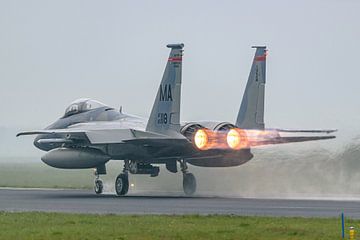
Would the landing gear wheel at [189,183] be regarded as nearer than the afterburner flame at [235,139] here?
No

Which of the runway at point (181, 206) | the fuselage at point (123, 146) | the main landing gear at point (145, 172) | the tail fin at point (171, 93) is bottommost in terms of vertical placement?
the runway at point (181, 206)

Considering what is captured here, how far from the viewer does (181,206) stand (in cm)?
3762

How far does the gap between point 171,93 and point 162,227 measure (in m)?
17.7

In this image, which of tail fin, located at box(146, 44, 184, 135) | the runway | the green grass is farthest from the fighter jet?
the green grass

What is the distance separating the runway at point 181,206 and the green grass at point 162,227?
319cm

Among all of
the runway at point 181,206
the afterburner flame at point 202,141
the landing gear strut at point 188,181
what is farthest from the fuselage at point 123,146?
the runway at point 181,206

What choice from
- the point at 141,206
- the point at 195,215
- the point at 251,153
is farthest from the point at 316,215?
the point at 251,153

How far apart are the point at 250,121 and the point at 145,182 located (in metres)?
10.1

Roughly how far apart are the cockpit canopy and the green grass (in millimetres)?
18558

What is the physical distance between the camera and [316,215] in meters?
31.9

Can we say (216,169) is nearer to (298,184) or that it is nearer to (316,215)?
(298,184)

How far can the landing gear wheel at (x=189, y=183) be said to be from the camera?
48.3m

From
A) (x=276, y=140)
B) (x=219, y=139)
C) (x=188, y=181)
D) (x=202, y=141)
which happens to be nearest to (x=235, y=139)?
(x=219, y=139)

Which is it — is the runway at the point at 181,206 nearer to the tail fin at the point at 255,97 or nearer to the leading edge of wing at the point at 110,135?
the leading edge of wing at the point at 110,135
